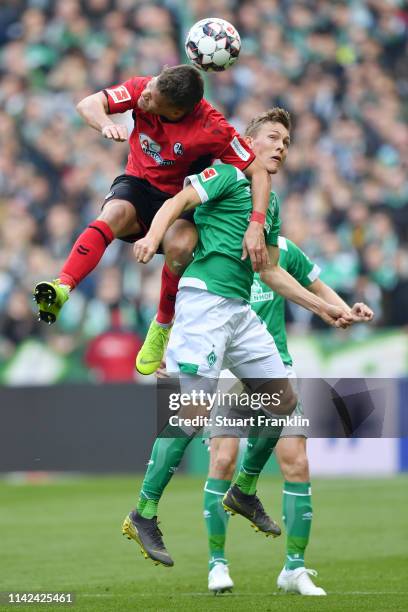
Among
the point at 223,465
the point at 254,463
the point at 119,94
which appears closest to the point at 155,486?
the point at 254,463

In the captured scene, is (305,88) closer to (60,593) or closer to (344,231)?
(344,231)

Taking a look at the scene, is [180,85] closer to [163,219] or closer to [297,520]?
[163,219]

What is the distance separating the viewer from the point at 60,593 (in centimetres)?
856

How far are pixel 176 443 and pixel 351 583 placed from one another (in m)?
2.39

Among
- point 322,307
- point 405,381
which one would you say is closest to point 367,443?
point 405,381

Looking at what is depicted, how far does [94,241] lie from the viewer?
759cm

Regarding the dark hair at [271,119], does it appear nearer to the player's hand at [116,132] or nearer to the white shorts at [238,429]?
the player's hand at [116,132]

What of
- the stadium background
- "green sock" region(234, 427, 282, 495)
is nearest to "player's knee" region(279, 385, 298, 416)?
"green sock" region(234, 427, 282, 495)

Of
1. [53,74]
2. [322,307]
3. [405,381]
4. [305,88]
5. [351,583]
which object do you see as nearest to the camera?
[322,307]

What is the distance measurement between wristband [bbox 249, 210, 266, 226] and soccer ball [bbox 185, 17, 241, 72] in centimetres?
94

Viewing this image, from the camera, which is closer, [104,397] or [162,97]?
[162,97]

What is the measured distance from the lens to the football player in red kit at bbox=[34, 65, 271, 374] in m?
7.54

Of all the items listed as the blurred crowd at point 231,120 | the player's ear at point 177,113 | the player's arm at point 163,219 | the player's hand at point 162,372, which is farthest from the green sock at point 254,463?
the blurred crowd at point 231,120

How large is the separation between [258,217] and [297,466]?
80.6 inches
